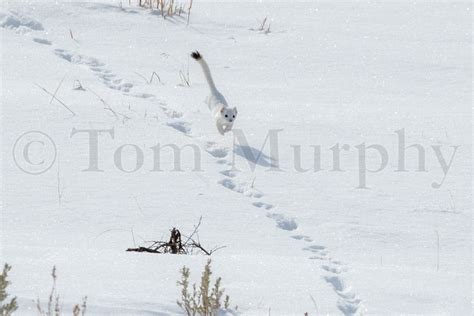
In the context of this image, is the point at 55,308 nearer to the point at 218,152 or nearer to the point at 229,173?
the point at 229,173

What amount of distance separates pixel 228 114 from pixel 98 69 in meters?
1.51

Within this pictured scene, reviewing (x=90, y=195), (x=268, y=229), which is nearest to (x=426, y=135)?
(x=268, y=229)

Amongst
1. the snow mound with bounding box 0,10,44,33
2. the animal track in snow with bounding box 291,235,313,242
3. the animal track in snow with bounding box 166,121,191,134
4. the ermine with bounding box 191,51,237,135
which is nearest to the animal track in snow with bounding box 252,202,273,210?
the animal track in snow with bounding box 291,235,313,242

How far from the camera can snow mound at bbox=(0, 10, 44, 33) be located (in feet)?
20.9

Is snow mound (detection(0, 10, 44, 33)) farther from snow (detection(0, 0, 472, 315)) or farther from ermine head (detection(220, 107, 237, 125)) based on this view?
ermine head (detection(220, 107, 237, 125))

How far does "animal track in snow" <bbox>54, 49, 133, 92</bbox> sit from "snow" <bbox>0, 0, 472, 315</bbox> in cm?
2

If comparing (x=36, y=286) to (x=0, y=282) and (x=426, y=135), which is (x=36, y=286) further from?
(x=426, y=135)

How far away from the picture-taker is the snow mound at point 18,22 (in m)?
6.37

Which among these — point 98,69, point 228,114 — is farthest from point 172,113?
point 98,69

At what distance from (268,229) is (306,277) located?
0.76 m

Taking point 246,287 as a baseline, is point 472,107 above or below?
above

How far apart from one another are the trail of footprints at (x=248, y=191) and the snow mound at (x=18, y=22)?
0.32 metres

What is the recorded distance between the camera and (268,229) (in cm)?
347

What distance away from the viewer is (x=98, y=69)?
222 inches
